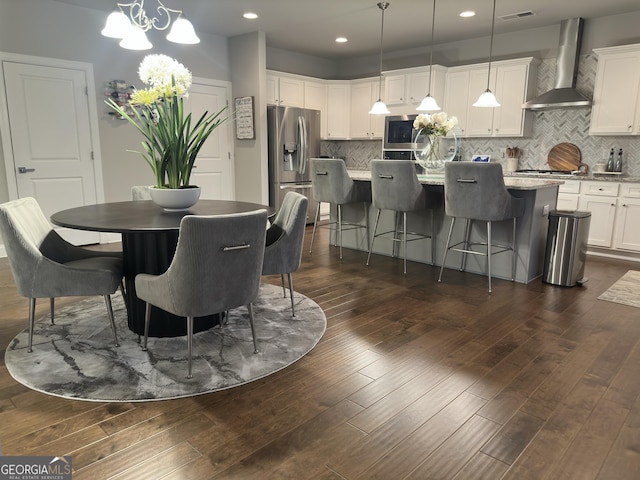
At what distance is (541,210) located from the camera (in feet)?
13.1

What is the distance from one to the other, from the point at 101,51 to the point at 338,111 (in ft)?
12.4

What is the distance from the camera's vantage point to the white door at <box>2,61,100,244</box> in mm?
4633

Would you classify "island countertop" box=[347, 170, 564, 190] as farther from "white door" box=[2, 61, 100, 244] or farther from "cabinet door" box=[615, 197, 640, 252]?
"white door" box=[2, 61, 100, 244]

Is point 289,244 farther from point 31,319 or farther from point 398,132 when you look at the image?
point 398,132

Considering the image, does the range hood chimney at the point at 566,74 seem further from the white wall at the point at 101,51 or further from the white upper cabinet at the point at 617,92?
the white wall at the point at 101,51

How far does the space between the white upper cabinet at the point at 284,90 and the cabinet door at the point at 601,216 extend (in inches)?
167

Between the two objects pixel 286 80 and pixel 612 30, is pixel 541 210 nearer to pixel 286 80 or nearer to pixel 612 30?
pixel 612 30

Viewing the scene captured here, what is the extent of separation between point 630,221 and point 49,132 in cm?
636

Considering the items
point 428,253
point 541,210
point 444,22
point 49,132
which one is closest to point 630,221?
point 541,210

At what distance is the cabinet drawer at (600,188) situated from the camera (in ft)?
15.7

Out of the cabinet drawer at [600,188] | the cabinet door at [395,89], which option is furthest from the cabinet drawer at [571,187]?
the cabinet door at [395,89]

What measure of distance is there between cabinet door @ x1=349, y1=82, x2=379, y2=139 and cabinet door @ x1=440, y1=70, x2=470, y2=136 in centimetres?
140

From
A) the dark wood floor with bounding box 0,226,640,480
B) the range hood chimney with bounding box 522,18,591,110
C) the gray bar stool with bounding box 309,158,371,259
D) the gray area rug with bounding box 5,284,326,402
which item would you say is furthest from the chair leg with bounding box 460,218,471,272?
the range hood chimney with bounding box 522,18,591,110

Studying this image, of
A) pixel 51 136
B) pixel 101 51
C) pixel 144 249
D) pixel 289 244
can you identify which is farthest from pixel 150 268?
pixel 101 51
